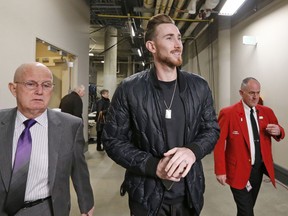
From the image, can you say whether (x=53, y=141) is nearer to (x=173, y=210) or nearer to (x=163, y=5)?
(x=173, y=210)

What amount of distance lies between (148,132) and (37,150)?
2.01 ft

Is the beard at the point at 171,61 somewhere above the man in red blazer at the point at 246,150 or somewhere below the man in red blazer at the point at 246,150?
above

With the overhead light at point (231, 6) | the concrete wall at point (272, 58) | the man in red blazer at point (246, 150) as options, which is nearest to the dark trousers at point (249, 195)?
the man in red blazer at point (246, 150)

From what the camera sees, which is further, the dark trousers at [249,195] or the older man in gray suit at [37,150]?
the dark trousers at [249,195]

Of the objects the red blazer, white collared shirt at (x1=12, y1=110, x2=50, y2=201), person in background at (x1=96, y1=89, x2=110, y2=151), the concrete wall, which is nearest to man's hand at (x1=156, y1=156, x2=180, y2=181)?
white collared shirt at (x1=12, y1=110, x2=50, y2=201)

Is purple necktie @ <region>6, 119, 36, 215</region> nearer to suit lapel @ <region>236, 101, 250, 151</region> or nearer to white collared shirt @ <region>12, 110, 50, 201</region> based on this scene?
white collared shirt @ <region>12, 110, 50, 201</region>

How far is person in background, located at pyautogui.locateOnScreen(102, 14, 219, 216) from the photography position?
1.29m

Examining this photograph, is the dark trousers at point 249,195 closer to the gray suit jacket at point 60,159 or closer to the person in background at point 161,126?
the person in background at point 161,126

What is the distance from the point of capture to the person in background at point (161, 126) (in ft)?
4.23

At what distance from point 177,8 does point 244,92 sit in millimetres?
4006

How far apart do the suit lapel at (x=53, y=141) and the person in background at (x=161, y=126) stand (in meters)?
0.29

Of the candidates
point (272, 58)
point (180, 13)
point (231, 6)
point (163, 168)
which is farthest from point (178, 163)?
point (180, 13)

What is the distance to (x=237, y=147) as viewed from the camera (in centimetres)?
224

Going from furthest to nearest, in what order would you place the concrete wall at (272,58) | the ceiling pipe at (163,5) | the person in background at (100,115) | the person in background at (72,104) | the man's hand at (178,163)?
1. the person in background at (100,115)
2. the ceiling pipe at (163,5)
3. the person in background at (72,104)
4. the concrete wall at (272,58)
5. the man's hand at (178,163)
